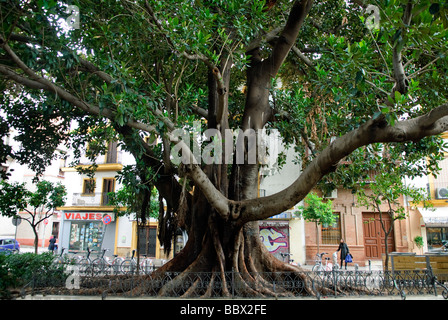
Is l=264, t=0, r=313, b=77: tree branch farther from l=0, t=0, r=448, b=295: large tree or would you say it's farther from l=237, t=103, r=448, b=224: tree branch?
l=237, t=103, r=448, b=224: tree branch

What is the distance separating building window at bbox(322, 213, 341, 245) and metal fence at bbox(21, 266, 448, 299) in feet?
45.4

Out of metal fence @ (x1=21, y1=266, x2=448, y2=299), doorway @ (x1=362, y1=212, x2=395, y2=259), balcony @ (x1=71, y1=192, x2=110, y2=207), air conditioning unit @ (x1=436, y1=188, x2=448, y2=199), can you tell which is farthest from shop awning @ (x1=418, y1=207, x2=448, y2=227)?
balcony @ (x1=71, y1=192, x2=110, y2=207)

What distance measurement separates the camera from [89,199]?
28625mm

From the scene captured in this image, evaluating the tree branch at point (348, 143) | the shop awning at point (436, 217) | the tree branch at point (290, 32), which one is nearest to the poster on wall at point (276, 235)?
the shop awning at point (436, 217)

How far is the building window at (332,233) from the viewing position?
2183cm

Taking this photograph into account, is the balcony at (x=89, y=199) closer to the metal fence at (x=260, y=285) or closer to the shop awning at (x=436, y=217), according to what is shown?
the metal fence at (x=260, y=285)

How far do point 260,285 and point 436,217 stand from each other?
1751 centimetres

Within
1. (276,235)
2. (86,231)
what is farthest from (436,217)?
(86,231)

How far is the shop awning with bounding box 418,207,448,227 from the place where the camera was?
2031 centimetres

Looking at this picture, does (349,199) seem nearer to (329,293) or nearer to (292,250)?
(292,250)

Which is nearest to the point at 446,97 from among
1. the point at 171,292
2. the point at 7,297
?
the point at 171,292

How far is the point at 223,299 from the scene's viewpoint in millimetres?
7117

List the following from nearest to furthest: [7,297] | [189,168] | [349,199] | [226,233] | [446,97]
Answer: [189,168]
[7,297]
[446,97]
[226,233]
[349,199]

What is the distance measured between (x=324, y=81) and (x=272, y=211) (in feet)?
10.00
